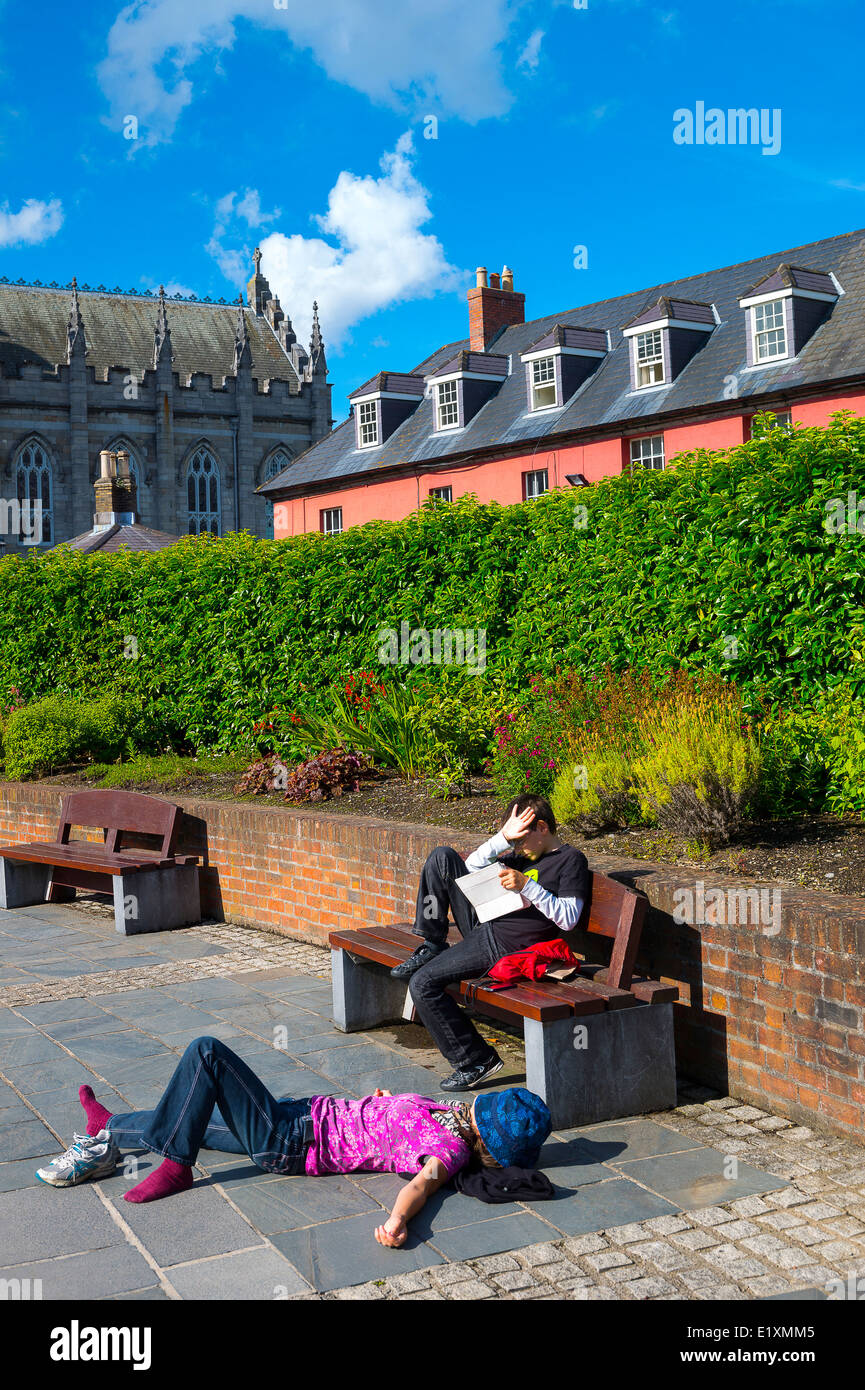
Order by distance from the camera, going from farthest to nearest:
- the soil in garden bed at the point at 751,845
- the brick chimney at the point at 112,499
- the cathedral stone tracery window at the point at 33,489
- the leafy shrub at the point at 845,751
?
the cathedral stone tracery window at the point at 33,489
the brick chimney at the point at 112,499
the leafy shrub at the point at 845,751
the soil in garden bed at the point at 751,845

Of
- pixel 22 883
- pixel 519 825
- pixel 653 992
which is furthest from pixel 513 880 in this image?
pixel 22 883

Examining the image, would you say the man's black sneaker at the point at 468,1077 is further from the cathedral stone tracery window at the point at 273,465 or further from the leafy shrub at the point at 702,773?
the cathedral stone tracery window at the point at 273,465

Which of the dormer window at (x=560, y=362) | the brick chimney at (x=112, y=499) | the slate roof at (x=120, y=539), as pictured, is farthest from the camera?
the dormer window at (x=560, y=362)

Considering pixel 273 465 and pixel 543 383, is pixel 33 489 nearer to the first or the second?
pixel 273 465

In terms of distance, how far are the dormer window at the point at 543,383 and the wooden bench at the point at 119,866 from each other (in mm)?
24457

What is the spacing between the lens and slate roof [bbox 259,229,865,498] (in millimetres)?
26625

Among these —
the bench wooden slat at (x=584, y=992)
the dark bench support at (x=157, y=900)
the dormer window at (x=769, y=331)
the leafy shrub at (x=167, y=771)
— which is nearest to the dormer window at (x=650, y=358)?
the dormer window at (x=769, y=331)

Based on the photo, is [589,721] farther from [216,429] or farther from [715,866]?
[216,429]

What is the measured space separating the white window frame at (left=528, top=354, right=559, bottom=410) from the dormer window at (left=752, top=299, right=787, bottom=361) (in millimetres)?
6412

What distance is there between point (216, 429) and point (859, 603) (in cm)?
5534

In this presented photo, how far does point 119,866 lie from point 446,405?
29.0m

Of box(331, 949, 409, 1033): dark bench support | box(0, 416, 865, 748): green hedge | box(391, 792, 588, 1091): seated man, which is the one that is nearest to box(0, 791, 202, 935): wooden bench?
box(0, 416, 865, 748): green hedge

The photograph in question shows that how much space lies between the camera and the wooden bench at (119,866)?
947 cm

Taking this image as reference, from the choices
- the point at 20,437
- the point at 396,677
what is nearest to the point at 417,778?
the point at 396,677
